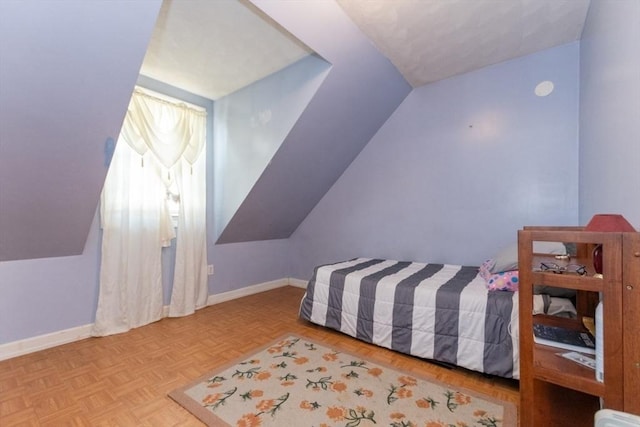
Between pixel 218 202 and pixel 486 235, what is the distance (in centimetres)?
301

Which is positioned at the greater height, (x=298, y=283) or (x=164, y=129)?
(x=164, y=129)

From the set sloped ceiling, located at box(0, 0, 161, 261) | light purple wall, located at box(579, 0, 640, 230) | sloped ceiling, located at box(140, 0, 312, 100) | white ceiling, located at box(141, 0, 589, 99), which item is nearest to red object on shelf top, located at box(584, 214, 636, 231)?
light purple wall, located at box(579, 0, 640, 230)

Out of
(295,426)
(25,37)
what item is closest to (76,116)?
(25,37)

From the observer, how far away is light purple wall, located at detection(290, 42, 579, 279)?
2535mm

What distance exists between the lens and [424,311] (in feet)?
7.07

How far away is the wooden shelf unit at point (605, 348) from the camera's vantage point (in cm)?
78

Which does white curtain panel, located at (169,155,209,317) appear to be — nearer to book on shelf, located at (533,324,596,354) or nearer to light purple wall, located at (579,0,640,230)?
Answer: book on shelf, located at (533,324,596,354)

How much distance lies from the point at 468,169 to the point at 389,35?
1.56 m

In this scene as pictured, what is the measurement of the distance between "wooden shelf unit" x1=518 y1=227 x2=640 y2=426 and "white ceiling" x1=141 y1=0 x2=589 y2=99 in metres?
1.84

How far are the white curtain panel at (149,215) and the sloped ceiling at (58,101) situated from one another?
1.49 ft

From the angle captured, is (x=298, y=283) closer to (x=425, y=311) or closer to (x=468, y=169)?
(x=425, y=311)

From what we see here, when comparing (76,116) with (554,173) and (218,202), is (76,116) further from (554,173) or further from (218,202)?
(554,173)

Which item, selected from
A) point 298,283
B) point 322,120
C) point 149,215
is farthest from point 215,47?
point 298,283

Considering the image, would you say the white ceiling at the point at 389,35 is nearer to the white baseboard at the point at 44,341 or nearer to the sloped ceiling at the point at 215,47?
the sloped ceiling at the point at 215,47
